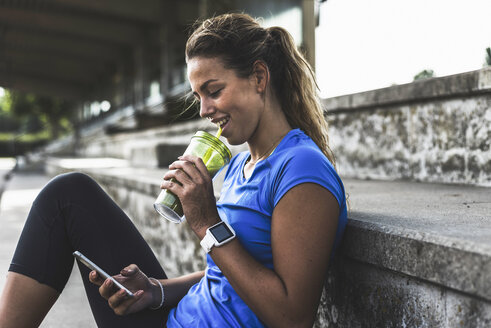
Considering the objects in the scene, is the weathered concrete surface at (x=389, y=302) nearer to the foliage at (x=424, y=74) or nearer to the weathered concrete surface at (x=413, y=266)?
the weathered concrete surface at (x=413, y=266)

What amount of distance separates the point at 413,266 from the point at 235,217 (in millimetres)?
543

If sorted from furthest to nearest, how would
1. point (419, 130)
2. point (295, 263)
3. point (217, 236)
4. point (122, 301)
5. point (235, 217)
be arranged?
point (419, 130) < point (122, 301) < point (235, 217) < point (217, 236) < point (295, 263)

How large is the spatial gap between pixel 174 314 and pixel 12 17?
15.8 m

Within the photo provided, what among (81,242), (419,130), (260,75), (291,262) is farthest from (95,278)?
(419,130)

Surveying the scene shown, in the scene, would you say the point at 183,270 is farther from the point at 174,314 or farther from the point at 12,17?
the point at 12,17

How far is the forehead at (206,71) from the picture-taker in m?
1.52

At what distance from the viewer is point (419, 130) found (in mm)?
3256

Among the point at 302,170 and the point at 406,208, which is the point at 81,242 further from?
the point at 406,208

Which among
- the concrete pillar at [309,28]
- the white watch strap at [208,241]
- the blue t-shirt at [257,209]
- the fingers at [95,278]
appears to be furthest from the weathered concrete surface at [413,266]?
the concrete pillar at [309,28]

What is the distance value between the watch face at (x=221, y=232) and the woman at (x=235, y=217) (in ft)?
0.08

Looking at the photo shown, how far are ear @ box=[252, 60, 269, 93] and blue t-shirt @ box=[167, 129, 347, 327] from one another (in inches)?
7.4

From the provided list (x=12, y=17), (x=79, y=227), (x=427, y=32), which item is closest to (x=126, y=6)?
(x=12, y=17)

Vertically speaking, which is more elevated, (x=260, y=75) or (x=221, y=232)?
(x=260, y=75)

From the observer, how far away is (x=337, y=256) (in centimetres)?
168
